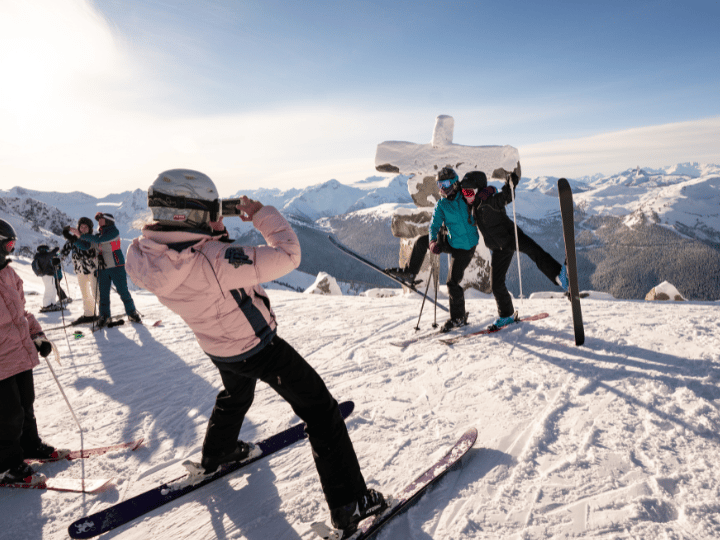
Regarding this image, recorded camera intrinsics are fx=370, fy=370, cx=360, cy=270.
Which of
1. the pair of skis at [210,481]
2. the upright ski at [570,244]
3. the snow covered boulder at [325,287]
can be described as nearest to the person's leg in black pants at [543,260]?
the upright ski at [570,244]

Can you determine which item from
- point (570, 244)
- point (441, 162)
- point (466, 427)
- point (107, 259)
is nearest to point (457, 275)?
point (570, 244)

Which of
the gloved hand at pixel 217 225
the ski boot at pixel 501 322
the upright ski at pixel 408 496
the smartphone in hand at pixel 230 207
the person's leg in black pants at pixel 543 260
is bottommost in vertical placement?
the upright ski at pixel 408 496

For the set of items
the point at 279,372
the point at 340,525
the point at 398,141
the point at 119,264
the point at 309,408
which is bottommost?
the point at 340,525

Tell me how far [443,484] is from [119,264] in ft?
21.3

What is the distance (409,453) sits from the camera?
2.59 m

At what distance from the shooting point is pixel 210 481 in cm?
246

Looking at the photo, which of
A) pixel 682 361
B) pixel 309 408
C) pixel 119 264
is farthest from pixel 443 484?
pixel 119 264

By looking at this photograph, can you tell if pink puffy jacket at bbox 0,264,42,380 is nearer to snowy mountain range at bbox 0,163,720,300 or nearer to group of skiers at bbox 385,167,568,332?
group of skiers at bbox 385,167,568,332

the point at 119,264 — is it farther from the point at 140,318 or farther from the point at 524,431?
the point at 524,431

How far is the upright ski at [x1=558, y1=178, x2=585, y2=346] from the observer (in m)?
3.76

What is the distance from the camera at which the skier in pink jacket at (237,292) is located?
1692mm

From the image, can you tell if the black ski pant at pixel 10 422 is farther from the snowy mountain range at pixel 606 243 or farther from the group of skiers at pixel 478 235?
the snowy mountain range at pixel 606 243

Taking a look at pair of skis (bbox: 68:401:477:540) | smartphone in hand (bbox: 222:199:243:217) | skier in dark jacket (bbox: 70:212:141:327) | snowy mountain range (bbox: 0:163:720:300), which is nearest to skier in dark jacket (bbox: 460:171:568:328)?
pair of skis (bbox: 68:401:477:540)

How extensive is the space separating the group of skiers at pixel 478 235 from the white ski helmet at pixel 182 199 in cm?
355
